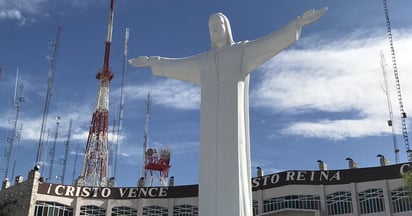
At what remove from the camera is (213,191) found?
37.7 feet

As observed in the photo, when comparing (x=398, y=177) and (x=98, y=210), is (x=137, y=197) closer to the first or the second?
(x=98, y=210)

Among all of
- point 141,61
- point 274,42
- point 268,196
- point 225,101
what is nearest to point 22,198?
point 268,196

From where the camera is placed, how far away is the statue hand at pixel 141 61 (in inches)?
523

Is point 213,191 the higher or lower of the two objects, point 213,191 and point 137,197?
the lower

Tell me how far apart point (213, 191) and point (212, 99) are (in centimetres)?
228

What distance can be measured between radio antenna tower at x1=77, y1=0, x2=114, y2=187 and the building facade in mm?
3797

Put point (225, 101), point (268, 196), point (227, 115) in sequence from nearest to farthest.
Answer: point (227, 115), point (225, 101), point (268, 196)

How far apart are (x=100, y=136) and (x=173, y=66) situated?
2888 cm

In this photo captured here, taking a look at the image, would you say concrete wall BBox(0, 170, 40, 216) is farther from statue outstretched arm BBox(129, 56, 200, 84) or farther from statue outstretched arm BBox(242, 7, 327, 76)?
statue outstretched arm BBox(242, 7, 327, 76)

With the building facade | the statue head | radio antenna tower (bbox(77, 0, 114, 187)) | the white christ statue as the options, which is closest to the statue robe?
the white christ statue

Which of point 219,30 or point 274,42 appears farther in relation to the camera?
point 219,30

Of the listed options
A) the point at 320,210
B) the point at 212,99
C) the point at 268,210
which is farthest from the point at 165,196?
the point at 212,99

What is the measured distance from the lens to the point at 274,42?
1164 cm

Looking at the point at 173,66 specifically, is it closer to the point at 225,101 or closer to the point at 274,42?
the point at 225,101
